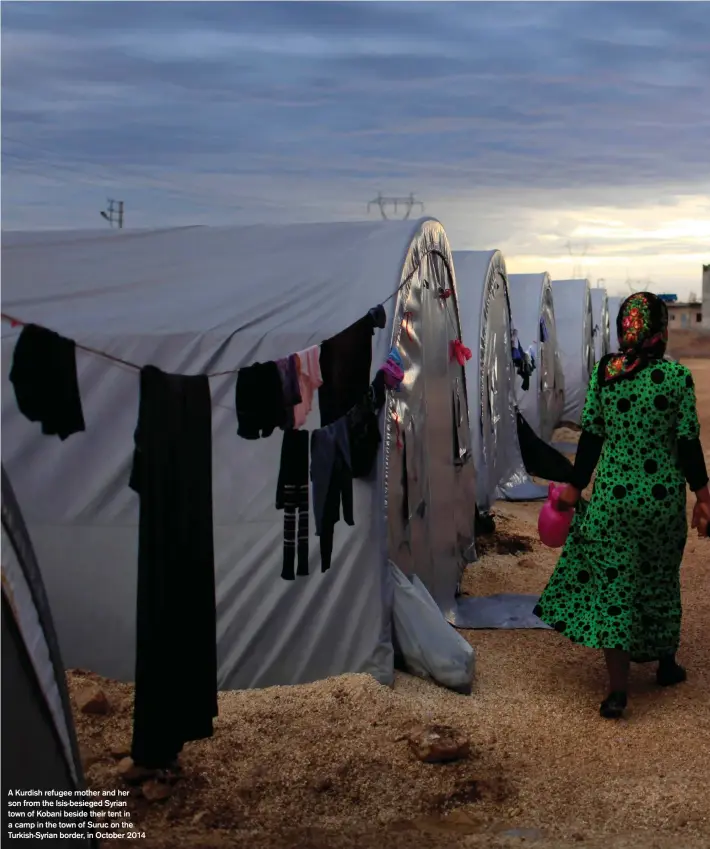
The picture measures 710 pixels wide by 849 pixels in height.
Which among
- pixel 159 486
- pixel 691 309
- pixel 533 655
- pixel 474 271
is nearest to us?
pixel 159 486

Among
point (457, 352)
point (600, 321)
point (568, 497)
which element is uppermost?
point (600, 321)

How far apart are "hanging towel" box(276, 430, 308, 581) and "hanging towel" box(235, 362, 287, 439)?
15cm

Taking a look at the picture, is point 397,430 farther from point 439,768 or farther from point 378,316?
point 439,768

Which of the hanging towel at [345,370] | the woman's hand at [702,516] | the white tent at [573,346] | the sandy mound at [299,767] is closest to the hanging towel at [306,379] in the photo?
the hanging towel at [345,370]

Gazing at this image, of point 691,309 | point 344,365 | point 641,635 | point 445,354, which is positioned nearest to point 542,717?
point 641,635

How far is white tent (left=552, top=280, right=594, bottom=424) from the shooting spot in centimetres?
1727

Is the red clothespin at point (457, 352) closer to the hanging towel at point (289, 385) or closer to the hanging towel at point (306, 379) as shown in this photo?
the hanging towel at point (306, 379)

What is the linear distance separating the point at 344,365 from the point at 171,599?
1529 millimetres

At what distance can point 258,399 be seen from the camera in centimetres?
413

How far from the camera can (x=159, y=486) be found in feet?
11.6

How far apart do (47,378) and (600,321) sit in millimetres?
20498

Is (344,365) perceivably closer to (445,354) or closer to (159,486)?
(159,486)

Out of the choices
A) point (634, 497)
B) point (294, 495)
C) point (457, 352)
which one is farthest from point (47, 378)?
point (457, 352)

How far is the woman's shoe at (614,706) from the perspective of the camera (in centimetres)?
464
